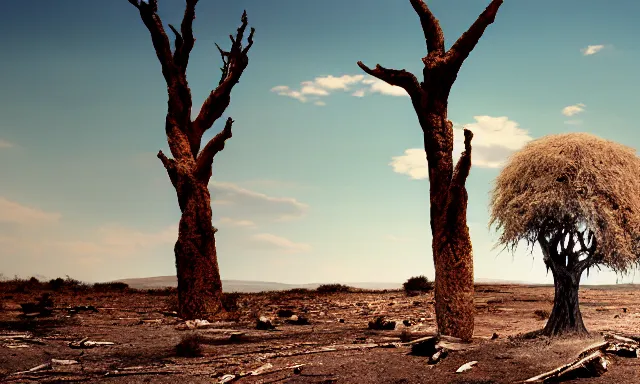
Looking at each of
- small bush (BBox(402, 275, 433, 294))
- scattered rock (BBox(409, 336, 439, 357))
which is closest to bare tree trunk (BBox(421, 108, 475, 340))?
scattered rock (BBox(409, 336, 439, 357))

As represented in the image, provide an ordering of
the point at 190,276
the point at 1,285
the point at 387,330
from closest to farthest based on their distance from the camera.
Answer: the point at 387,330
the point at 190,276
the point at 1,285

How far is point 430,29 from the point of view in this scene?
13.5 meters

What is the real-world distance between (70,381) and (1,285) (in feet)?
82.0

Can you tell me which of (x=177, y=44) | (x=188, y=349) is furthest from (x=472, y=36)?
(x=177, y=44)

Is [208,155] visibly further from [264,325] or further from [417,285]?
[417,285]

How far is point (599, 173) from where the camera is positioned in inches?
497

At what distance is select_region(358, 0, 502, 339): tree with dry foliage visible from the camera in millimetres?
12758

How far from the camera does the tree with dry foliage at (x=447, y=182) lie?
41.9 ft

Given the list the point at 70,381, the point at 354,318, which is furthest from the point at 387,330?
the point at 70,381

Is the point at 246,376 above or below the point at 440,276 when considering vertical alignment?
below

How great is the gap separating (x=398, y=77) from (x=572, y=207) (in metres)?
4.67

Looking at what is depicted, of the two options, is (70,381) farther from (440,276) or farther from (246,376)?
(440,276)

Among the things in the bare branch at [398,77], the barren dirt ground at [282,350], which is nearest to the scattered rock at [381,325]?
the barren dirt ground at [282,350]

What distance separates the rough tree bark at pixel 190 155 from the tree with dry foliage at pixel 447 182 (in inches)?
323
